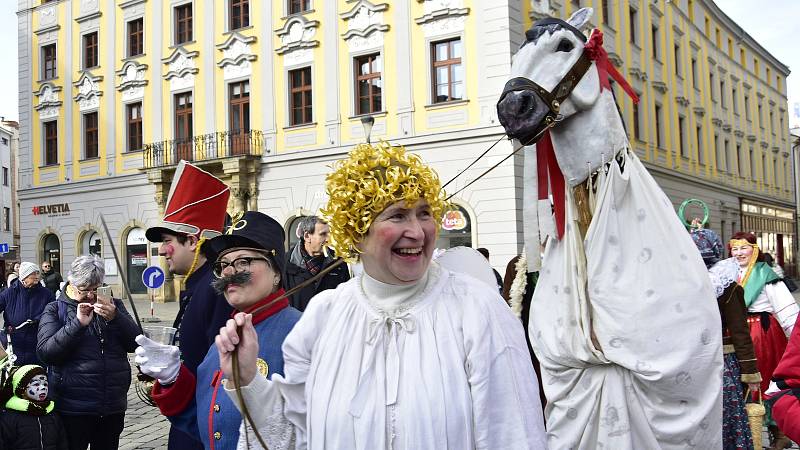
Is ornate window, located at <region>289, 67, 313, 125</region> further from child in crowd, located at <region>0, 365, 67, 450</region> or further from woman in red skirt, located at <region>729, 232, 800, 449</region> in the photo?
child in crowd, located at <region>0, 365, 67, 450</region>

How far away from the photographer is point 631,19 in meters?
26.4

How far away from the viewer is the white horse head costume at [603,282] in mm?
2633

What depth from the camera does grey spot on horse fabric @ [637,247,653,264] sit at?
2.70 metres

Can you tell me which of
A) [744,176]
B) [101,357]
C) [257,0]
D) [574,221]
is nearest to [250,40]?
[257,0]

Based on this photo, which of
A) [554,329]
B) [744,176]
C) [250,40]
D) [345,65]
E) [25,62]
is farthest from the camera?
[744,176]

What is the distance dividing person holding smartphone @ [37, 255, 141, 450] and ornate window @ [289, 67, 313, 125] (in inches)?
686

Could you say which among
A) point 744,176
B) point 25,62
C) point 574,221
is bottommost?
point 574,221

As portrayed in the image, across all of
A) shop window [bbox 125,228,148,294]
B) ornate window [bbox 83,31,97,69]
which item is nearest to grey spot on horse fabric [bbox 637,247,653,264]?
shop window [bbox 125,228,148,294]

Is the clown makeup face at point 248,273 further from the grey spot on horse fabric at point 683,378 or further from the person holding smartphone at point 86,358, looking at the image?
the person holding smartphone at point 86,358

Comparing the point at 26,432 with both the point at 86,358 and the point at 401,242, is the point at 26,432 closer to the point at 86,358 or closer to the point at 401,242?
the point at 86,358

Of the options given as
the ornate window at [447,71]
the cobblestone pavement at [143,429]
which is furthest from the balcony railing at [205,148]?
the cobblestone pavement at [143,429]

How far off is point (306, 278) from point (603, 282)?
3.57 m

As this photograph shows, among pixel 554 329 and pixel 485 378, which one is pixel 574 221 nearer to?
pixel 554 329

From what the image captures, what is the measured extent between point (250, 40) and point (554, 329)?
70.0ft
